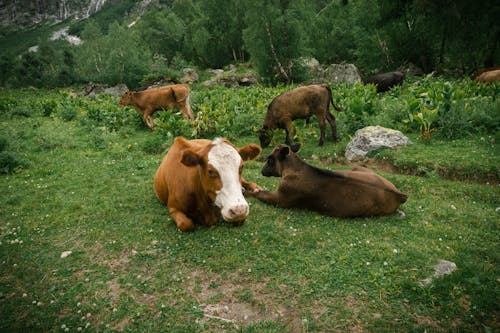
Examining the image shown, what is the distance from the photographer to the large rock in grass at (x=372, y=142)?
9.48m

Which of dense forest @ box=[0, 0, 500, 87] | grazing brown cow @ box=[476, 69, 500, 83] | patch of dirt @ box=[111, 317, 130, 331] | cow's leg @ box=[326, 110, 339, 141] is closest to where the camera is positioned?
patch of dirt @ box=[111, 317, 130, 331]

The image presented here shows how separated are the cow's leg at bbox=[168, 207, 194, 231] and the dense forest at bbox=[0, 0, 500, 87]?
909 inches

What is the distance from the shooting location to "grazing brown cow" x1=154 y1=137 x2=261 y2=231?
4.82 metres

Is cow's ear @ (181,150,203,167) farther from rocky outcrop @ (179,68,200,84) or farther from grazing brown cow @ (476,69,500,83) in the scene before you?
rocky outcrop @ (179,68,200,84)

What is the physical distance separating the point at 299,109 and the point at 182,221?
669cm

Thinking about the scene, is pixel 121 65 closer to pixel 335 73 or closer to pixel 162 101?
pixel 335 73

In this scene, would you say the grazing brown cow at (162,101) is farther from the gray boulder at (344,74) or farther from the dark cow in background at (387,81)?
the gray boulder at (344,74)

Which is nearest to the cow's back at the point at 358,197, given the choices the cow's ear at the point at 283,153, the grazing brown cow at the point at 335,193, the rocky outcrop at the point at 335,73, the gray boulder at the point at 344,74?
the grazing brown cow at the point at 335,193

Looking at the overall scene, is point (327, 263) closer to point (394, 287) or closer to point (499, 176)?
point (394, 287)

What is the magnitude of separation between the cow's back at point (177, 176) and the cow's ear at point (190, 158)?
0.36 m

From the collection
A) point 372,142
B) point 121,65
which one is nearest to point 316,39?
point 121,65

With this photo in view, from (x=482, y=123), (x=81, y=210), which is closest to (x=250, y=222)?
(x=81, y=210)

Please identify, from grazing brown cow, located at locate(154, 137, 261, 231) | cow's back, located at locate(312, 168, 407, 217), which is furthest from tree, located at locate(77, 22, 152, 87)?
cow's back, located at locate(312, 168, 407, 217)

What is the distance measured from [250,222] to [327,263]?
5.65 feet
